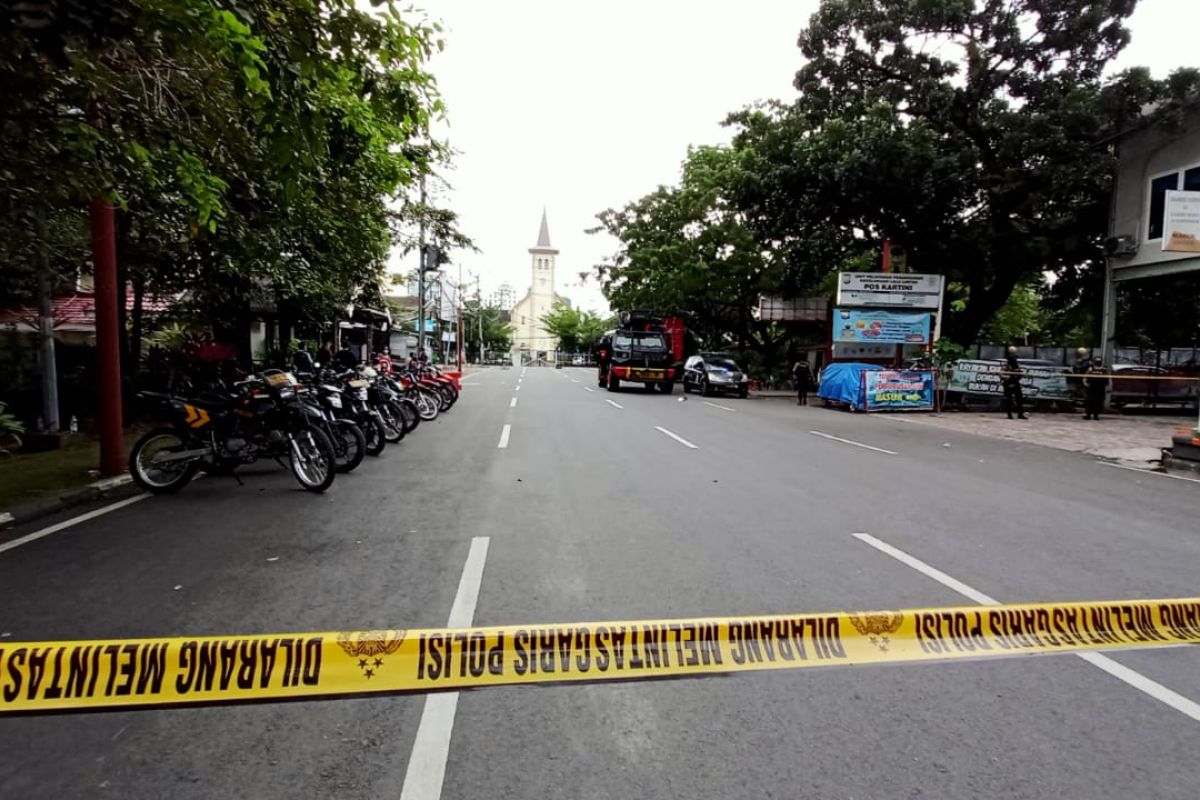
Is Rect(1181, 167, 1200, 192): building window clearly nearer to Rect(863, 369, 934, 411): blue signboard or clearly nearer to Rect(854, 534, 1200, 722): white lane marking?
Rect(863, 369, 934, 411): blue signboard

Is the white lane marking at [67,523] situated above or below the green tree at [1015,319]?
below

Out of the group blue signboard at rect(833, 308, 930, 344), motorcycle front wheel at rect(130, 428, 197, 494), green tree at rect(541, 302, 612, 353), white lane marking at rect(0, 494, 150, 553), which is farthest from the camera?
green tree at rect(541, 302, 612, 353)

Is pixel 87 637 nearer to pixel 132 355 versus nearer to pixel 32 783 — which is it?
pixel 32 783

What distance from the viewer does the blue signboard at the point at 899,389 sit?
21.8 meters

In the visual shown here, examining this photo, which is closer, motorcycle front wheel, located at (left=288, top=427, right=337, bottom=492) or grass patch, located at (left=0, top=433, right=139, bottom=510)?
grass patch, located at (left=0, top=433, right=139, bottom=510)

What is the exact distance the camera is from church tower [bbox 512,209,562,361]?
12638 cm

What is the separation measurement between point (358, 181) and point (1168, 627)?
8.92m

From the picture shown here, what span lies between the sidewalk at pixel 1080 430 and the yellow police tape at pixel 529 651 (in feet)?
33.5

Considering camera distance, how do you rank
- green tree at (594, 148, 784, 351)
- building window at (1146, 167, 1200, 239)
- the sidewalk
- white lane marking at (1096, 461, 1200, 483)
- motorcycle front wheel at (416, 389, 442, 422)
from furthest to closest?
green tree at (594, 148, 784, 351), building window at (1146, 167, 1200, 239), motorcycle front wheel at (416, 389, 442, 422), the sidewalk, white lane marking at (1096, 461, 1200, 483)

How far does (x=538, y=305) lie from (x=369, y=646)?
127 metres

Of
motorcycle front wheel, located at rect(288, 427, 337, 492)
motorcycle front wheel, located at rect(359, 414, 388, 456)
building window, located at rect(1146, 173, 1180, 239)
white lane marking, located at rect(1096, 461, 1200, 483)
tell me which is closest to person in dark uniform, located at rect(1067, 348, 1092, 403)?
building window, located at rect(1146, 173, 1180, 239)

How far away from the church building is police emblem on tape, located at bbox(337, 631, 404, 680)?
388ft

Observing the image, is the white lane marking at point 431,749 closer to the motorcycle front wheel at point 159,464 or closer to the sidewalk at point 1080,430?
the motorcycle front wheel at point 159,464

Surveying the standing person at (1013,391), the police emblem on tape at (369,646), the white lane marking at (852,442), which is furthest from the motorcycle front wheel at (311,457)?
the standing person at (1013,391)
